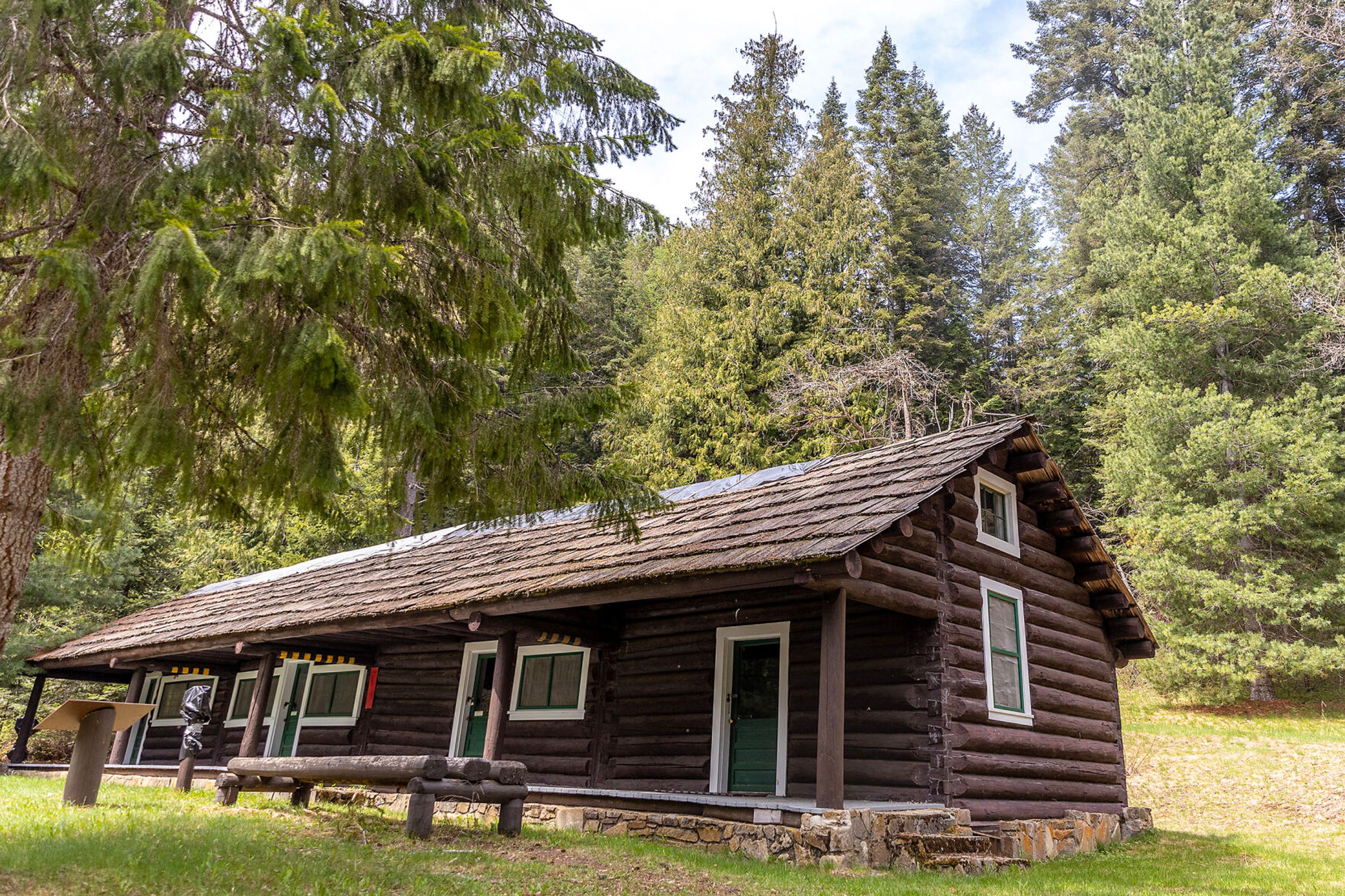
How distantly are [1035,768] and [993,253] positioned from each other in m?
28.8

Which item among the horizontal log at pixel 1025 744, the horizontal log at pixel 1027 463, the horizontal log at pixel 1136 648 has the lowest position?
the horizontal log at pixel 1025 744

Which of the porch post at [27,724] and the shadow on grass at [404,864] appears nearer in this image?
the shadow on grass at [404,864]

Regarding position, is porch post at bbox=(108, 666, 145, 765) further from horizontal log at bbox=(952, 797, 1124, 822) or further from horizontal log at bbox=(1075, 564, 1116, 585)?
horizontal log at bbox=(1075, 564, 1116, 585)

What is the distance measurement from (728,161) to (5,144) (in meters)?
29.6

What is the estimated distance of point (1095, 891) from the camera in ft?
26.2

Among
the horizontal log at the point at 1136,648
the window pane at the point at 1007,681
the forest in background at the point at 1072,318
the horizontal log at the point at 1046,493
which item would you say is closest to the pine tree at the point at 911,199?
the forest in background at the point at 1072,318

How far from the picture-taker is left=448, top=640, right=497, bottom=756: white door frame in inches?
553

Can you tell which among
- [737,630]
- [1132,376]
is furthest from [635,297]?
[737,630]

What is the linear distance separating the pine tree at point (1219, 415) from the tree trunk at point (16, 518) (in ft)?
72.4

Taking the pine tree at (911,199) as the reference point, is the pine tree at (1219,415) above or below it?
below

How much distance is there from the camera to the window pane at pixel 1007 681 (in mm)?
10719

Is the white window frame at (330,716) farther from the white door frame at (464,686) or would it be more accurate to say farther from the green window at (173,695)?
the green window at (173,695)

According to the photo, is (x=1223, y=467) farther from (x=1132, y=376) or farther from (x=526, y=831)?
(x=526, y=831)

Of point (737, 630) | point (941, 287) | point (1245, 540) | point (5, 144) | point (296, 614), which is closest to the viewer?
point (5, 144)
